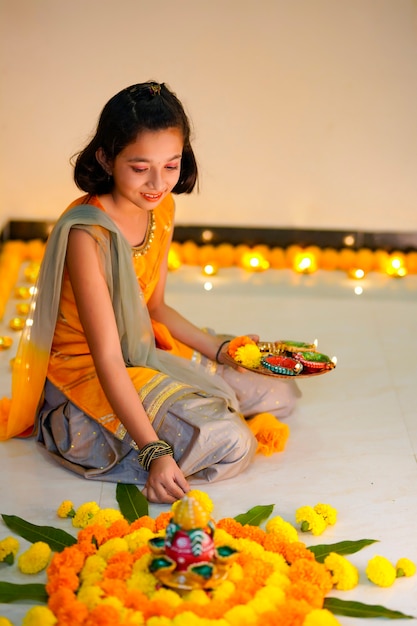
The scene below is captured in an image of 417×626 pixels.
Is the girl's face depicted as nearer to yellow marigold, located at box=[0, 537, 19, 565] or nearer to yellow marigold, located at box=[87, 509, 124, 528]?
yellow marigold, located at box=[87, 509, 124, 528]

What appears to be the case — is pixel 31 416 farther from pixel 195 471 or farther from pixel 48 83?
pixel 48 83

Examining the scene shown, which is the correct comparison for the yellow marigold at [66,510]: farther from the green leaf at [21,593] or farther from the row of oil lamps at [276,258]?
the row of oil lamps at [276,258]

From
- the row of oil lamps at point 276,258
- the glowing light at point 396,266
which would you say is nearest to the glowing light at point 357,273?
the row of oil lamps at point 276,258

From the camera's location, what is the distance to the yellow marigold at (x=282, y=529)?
2389 mm

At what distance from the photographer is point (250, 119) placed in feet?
13.8

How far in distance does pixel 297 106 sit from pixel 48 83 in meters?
1.05

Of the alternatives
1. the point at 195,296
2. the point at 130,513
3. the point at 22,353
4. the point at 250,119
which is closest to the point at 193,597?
the point at 130,513

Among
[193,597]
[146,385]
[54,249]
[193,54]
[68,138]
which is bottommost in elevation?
[193,597]

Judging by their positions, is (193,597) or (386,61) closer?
(193,597)

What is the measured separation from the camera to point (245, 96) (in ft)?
13.7

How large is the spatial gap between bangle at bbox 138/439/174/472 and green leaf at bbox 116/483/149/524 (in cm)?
8

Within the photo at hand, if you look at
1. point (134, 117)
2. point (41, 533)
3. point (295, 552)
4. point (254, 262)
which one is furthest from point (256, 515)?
point (254, 262)

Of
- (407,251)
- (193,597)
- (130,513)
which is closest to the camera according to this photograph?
(193,597)

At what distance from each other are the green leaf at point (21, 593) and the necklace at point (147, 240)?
1033mm
